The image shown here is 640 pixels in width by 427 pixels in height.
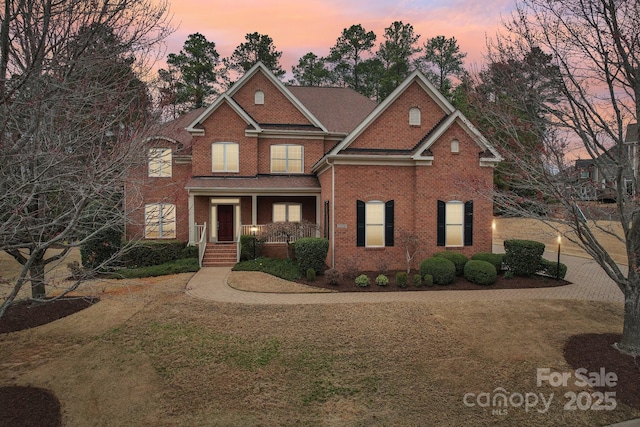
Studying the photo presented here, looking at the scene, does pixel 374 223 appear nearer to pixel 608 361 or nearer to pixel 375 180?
pixel 375 180

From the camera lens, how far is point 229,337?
8289mm

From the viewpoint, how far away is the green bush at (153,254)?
1672 cm

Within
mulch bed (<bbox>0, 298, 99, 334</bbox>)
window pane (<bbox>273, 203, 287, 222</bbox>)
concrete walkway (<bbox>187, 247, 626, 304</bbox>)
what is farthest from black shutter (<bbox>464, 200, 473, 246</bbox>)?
mulch bed (<bbox>0, 298, 99, 334</bbox>)

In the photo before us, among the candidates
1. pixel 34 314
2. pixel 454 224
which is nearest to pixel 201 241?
pixel 34 314

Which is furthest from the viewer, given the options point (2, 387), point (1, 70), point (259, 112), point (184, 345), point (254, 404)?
point (259, 112)

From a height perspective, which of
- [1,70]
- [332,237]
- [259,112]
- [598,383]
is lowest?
[598,383]

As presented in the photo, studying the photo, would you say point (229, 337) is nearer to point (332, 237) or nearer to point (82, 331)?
point (82, 331)

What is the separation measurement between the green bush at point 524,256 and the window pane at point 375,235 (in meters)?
5.08

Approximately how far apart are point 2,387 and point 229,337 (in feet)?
13.2

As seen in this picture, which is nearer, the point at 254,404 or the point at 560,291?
the point at 254,404

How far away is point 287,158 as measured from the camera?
20266mm

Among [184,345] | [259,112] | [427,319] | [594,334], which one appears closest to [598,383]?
[594,334]

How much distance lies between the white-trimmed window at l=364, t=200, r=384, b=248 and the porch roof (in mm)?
3935

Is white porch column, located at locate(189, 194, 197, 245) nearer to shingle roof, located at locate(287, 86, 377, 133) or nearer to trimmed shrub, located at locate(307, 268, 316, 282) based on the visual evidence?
trimmed shrub, located at locate(307, 268, 316, 282)
